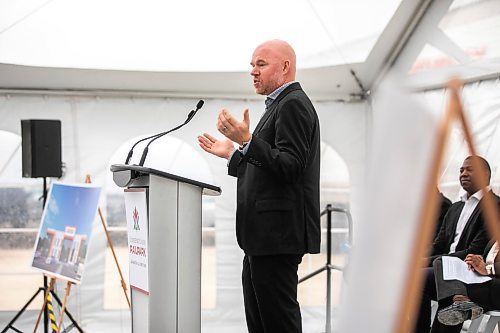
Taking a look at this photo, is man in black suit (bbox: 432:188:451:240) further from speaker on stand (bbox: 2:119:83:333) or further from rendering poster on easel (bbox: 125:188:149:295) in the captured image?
speaker on stand (bbox: 2:119:83:333)

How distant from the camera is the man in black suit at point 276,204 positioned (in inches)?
90.0

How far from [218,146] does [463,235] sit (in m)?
1.93

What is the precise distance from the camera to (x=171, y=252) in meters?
2.47

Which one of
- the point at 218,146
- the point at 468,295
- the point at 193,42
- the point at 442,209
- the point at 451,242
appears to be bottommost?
the point at 468,295

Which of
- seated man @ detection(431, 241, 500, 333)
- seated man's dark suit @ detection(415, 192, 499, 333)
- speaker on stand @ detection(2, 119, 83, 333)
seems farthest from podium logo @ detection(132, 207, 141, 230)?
speaker on stand @ detection(2, 119, 83, 333)

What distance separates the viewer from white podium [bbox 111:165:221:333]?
2.44 m

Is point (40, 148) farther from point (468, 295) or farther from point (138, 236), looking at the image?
point (468, 295)

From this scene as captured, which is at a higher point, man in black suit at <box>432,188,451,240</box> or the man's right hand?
the man's right hand

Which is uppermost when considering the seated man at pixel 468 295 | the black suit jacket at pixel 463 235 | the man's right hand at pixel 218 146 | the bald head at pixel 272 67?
the bald head at pixel 272 67

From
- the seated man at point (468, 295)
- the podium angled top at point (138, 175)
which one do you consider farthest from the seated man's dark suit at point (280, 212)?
the seated man at point (468, 295)

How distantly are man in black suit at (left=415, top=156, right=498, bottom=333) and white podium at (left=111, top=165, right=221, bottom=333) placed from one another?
1704 millimetres

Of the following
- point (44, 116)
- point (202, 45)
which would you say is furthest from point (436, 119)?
point (44, 116)

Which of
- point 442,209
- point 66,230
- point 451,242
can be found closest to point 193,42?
point 66,230

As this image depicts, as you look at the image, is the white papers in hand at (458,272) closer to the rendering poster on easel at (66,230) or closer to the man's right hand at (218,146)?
the man's right hand at (218,146)
